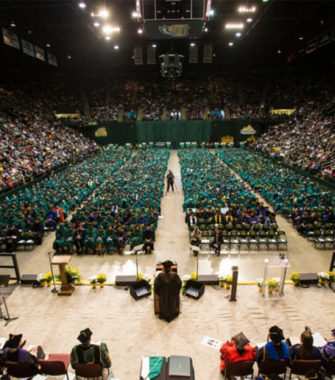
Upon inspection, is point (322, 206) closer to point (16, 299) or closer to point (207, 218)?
point (207, 218)

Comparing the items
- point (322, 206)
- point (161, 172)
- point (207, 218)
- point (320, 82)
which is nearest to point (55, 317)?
point (207, 218)

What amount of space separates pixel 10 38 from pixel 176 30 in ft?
77.2

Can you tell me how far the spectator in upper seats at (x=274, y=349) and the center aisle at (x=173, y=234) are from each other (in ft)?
17.3

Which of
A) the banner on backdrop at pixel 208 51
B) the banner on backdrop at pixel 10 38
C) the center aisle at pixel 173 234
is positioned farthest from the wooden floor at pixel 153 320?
the banner on backdrop at pixel 208 51

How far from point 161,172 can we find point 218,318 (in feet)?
60.0

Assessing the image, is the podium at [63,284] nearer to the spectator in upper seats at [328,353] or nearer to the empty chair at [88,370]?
the empty chair at [88,370]

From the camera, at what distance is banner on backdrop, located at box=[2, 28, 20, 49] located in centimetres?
2456

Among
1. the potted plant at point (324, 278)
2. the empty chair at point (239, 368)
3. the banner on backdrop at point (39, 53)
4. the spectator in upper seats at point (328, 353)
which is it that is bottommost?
the potted plant at point (324, 278)

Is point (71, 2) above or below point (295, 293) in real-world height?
above

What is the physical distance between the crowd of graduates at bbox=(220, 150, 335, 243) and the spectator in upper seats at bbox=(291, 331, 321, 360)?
917cm

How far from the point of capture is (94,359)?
4902 millimetres

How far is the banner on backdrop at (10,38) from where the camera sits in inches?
967

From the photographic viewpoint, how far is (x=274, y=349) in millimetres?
4969

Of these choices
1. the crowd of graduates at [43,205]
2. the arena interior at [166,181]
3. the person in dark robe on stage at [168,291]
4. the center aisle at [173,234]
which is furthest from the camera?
the crowd of graduates at [43,205]
